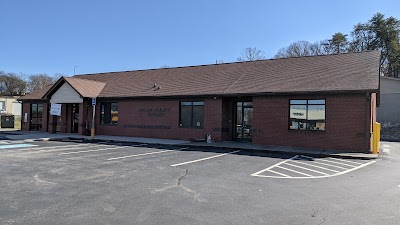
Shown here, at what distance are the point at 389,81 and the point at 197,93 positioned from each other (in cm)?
2415

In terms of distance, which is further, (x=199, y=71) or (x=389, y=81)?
(x=389, y=81)

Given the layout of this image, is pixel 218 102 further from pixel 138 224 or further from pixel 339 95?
pixel 138 224

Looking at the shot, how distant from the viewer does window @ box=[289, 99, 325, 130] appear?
52.5 ft

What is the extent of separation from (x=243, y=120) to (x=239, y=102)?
45.1 inches

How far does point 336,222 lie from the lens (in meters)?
5.15

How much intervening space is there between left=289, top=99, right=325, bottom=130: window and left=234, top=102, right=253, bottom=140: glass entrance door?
2841 mm

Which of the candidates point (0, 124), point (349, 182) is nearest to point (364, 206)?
point (349, 182)

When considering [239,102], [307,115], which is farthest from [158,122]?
[307,115]

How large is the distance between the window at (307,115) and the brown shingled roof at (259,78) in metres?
0.83

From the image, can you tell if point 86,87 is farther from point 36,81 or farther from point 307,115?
point 36,81

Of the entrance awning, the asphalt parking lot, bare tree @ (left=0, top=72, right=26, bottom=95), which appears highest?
bare tree @ (left=0, top=72, right=26, bottom=95)

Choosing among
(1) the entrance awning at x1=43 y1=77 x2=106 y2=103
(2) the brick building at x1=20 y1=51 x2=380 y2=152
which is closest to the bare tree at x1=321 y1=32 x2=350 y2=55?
(2) the brick building at x1=20 y1=51 x2=380 y2=152

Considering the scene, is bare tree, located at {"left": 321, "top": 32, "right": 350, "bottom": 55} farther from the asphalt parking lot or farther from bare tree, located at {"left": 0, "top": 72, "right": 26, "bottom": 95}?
bare tree, located at {"left": 0, "top": 72, "right": 26, "bottom": 95}

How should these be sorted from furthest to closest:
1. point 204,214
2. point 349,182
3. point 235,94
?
1. point 235,94
2. point 349,182
3. point 204,214
